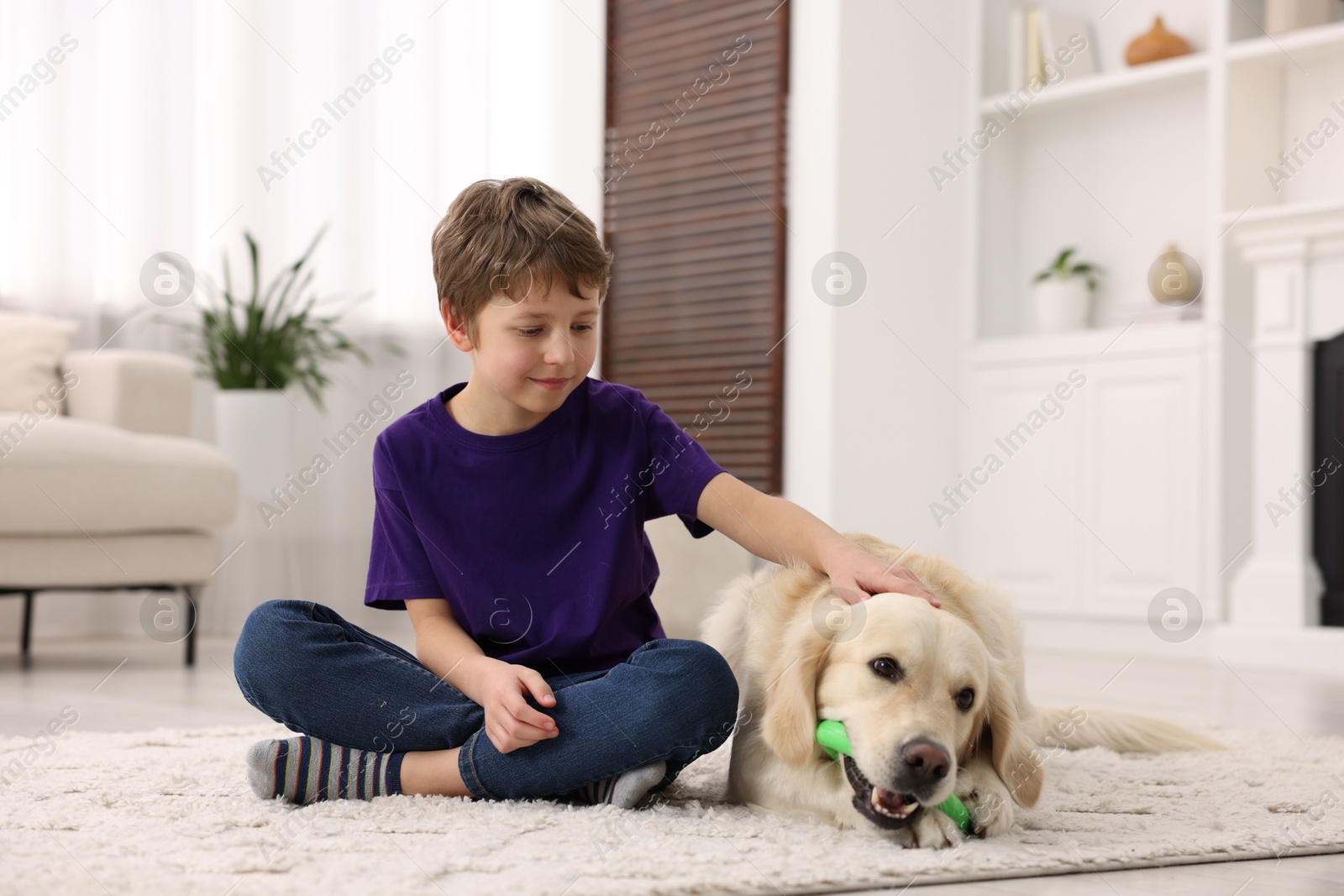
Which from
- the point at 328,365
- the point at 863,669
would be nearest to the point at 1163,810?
the point at 863,669

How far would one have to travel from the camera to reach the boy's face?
4.45 feet

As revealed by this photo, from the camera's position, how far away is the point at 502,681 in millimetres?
1283

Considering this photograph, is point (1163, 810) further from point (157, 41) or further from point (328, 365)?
point (157, 41)

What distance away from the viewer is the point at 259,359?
12.8ft

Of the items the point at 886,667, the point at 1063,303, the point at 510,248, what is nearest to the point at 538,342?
the point at 510,248

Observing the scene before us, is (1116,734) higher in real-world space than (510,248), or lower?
lower

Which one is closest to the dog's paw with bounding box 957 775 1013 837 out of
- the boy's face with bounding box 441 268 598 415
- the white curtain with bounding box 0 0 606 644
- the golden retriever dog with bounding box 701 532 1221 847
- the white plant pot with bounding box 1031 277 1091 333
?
the golden retriever dog with bounding box 701 532 1221 847

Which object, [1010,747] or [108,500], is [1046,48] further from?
[1010,747]

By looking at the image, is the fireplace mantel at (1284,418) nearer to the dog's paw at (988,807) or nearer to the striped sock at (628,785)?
the dog's paw at (988,807)

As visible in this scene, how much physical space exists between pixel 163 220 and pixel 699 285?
1.76 meters

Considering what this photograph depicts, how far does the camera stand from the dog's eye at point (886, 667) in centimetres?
118

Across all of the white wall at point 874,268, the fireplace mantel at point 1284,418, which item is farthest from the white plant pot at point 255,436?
the fireplace mantel at point 1284,418

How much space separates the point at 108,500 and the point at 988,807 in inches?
85.3

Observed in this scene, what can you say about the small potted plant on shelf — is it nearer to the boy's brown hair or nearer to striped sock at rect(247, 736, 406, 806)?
the boy's brown hair
